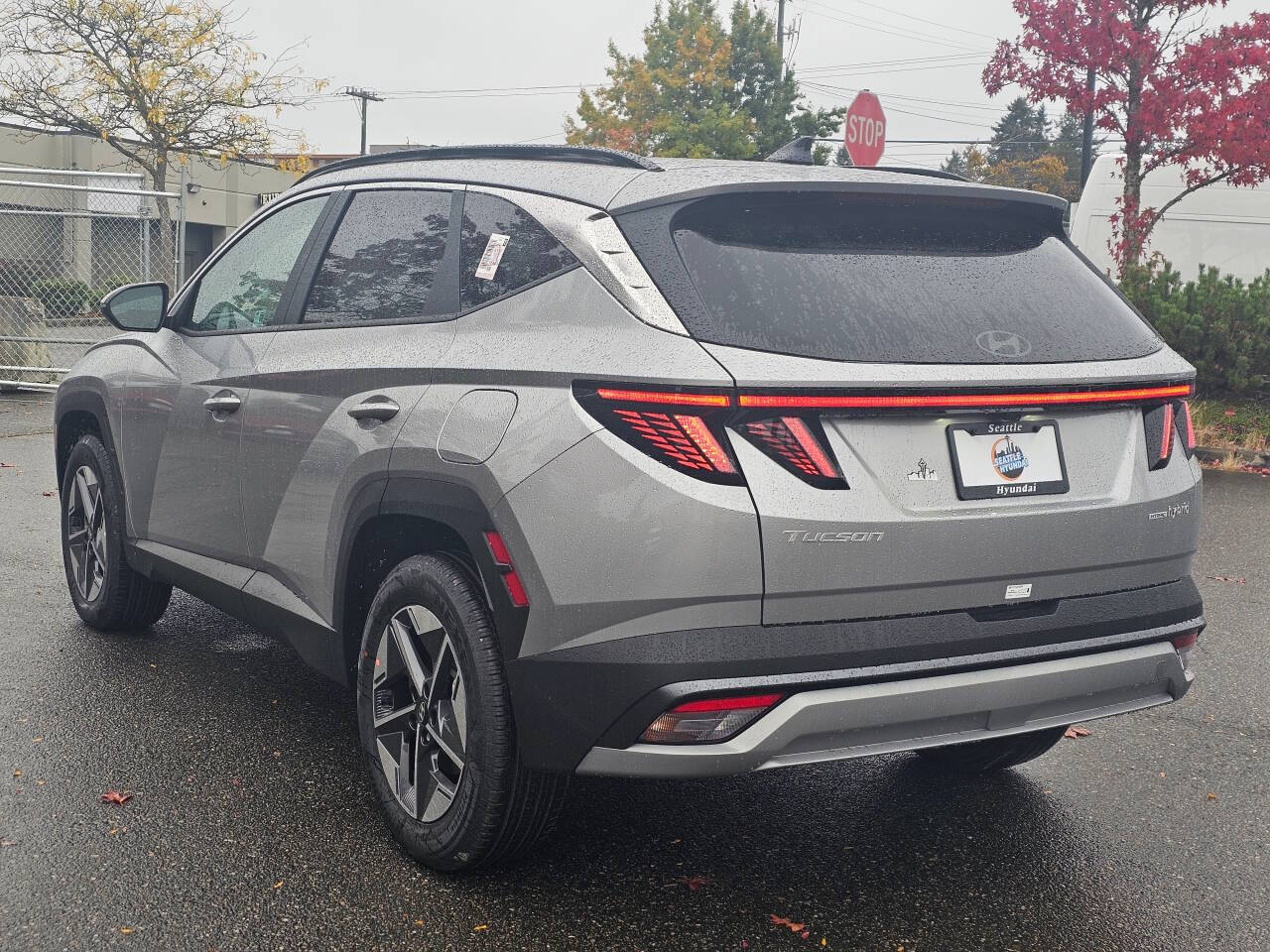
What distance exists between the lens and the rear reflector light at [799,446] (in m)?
2.79

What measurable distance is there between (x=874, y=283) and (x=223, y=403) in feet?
7.50

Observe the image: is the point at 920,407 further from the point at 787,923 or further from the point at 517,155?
the point at 517,155

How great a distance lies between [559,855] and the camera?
3537mm

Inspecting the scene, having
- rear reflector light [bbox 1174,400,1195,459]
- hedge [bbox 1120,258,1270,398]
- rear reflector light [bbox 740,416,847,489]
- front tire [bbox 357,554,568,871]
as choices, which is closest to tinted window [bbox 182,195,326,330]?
front tire [bbox 357,554,568,871]

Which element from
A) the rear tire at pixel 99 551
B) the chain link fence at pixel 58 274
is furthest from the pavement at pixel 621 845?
the chain link fence at pixel 58 274

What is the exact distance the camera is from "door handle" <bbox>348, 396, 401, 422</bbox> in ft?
Result: 11.5

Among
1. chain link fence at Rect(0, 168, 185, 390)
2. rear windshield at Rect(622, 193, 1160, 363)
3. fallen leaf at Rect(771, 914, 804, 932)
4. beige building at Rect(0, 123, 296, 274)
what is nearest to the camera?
rear windshield at Rect(622, 193, 1160, 363)

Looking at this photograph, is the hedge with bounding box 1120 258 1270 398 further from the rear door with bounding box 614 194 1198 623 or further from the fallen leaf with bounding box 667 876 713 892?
the fallen leaf with bounding box 667 876 713 892

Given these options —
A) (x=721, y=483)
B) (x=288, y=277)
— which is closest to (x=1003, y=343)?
(x=721, y=483)

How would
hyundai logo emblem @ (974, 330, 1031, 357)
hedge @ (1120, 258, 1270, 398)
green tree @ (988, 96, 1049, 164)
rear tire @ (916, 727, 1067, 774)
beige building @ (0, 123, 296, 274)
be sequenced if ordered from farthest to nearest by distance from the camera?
green tree @ (988, 96, 1049, 164)
beige building @ (0, 123, 296, 274)
hedge @ (1120, 258, 1270, 398)
rear tire @ (916, 727, 1067, 774)
hyundai logo emblem @ (974, 330, 1031, 357)

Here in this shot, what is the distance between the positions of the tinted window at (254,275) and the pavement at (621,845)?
134 cm

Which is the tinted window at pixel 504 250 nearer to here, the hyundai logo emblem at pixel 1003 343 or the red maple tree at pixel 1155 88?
the hyundai logo emblem at pixel 1003 343

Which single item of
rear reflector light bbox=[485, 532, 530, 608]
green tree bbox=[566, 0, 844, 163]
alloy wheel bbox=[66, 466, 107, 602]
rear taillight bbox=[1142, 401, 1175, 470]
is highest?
green tree bbox=[566, 0, 844, 163]

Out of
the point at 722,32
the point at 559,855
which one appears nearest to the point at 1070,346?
the point at 559,855
